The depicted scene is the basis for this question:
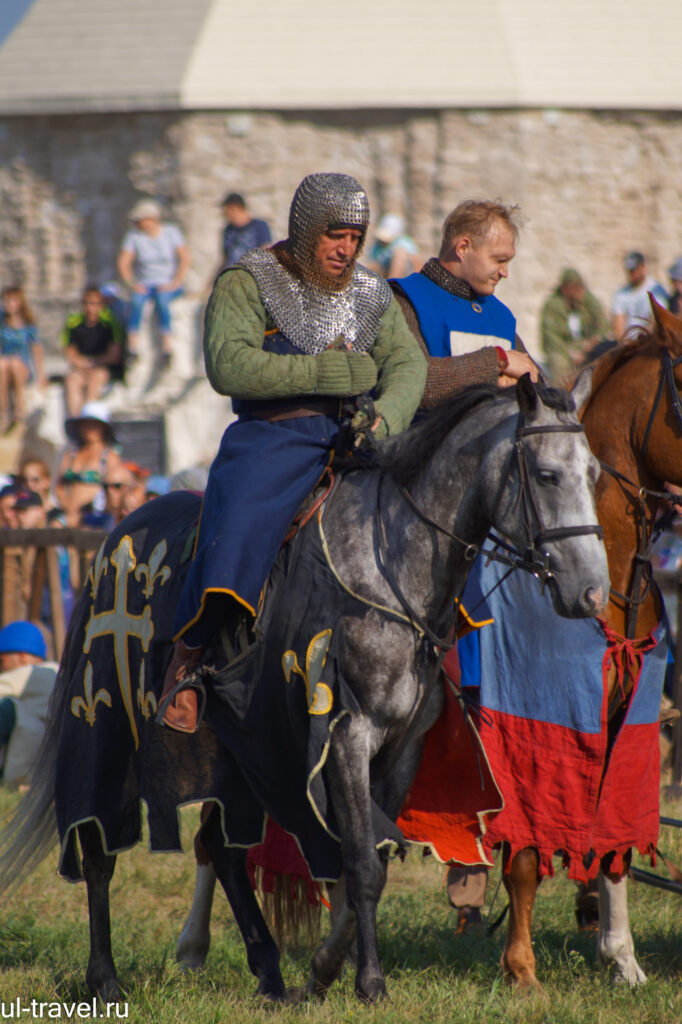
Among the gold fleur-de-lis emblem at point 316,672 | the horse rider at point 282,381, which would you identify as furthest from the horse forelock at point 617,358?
the gold fleur-de-lis emblem at point 316,672

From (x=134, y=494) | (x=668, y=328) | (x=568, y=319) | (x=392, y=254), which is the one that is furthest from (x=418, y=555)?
(x=392, y=254)

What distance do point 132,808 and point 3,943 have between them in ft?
3.28

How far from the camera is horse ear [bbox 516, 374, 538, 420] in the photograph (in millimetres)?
4109

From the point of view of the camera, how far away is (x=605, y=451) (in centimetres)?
509

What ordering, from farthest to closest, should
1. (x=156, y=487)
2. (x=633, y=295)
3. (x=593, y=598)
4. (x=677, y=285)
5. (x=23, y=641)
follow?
1. (x=633, y=295)
2. (x=677, y=285)
3. (x=156, y=487)
4. (x=23, y=641)
5. (x=593, y=598)

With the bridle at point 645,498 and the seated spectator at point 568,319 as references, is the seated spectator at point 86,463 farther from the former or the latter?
the bridle at point 645,498

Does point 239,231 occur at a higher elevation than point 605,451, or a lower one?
higher

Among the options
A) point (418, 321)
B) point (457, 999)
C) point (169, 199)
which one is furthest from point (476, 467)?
point (169, 199)

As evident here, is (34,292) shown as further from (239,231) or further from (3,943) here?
(3,943)

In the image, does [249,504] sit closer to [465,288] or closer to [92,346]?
[465,288]

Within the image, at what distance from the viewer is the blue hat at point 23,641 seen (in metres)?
8.99

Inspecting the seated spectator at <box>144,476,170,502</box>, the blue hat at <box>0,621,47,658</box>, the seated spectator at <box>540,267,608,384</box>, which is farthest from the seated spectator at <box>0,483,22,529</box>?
the seated spectator at <box>540,267,608,384</box>

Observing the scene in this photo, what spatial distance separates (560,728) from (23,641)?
4873 millimetres

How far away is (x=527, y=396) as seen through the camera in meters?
4.14
